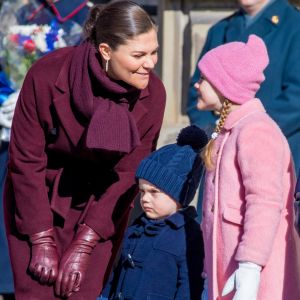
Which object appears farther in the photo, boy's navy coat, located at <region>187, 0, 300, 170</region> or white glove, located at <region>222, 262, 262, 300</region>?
boy's navy coat, located at <region>187, 0, 300, 170</region>

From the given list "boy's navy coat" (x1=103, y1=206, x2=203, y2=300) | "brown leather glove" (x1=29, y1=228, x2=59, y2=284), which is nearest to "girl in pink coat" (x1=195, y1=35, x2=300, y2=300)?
"boy's navy coat" (x1=103, y1=206, x2=203, y2=300)

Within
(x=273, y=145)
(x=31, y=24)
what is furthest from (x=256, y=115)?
(x=31, y=24)

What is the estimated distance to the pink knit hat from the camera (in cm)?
473

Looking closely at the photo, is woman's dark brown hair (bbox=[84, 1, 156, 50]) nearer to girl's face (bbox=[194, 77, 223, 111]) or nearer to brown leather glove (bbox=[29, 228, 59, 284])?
girl's face (bbox=[194, 77, 223, 111])

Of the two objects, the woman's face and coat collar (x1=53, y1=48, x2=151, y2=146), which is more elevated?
the woman's face

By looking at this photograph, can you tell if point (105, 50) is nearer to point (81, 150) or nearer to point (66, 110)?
point (66, 110)

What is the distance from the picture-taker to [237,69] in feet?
15.6

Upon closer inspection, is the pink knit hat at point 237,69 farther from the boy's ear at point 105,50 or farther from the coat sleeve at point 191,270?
the coat sleeve at point 191,270

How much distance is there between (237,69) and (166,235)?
0.73 meters

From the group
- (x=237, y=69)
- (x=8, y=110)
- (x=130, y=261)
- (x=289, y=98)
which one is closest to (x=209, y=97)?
(x=237, y=69)

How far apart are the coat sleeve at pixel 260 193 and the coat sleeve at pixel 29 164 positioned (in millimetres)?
928

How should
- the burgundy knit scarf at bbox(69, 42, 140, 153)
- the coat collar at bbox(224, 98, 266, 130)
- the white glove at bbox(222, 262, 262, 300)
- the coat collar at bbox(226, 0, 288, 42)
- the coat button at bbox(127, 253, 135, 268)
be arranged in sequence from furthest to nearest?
the coat collar at bbox(226, 0, 288, 42), the coat button at bbox(127, 253, 135, 268), the burgundy knit scarf at bbox(69, 42, 140, 153), the coat collar at bbox(224, 98, 266, 130), the white glove at bbox(222, 262, 262, 300)

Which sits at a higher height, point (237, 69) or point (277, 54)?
point (237, 69)

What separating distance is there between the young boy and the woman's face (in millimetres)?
327
